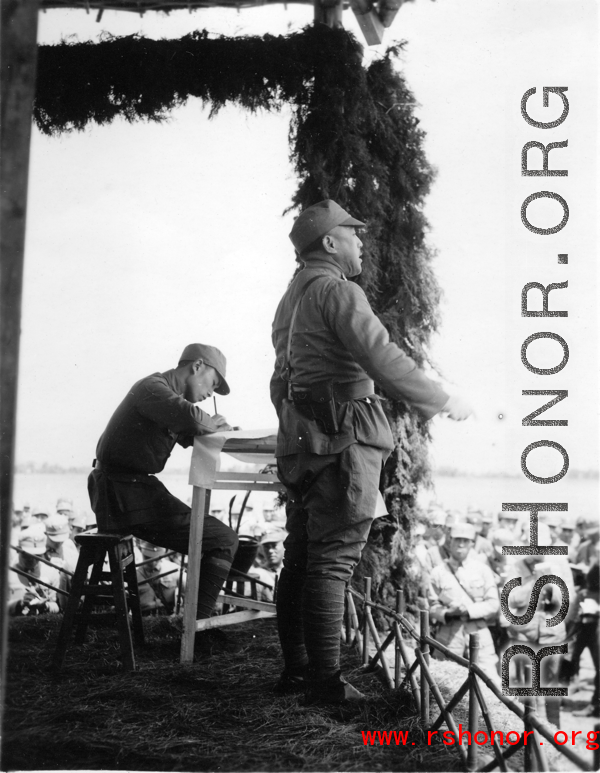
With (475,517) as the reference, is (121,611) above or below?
below

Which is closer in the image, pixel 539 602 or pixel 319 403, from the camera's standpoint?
pixel 319 403

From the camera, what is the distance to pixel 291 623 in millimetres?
2562

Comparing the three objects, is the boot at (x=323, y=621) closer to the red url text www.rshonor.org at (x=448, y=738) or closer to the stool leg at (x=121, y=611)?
the red url text www.rshonor.org at (x=448, y=738)

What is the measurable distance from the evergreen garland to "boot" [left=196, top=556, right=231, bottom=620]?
749mm

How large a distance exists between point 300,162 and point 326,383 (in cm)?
164

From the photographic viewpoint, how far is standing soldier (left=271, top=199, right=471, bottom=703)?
91.0 inches

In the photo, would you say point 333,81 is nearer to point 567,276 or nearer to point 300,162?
point 300,162

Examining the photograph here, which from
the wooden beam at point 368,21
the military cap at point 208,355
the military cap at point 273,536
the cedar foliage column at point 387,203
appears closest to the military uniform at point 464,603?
the cedar foliage column at point 387,203

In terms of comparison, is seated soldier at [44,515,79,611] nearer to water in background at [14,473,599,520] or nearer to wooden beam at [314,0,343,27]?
water in background at [14,473,599,520]

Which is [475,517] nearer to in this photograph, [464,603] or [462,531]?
[462,531]

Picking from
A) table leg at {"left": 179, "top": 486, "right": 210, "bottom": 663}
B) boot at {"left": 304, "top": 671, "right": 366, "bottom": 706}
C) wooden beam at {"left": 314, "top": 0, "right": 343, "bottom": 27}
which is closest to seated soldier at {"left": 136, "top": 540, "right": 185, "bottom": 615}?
table leg at {"left": 179, "top": 486, "right": 210, "bottom": 663}

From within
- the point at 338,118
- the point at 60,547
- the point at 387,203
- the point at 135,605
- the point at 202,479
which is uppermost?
the point at 338,118

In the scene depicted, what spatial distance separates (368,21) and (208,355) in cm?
177

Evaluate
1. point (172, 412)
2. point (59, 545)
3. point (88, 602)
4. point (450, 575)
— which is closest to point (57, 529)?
point (59, 545)
